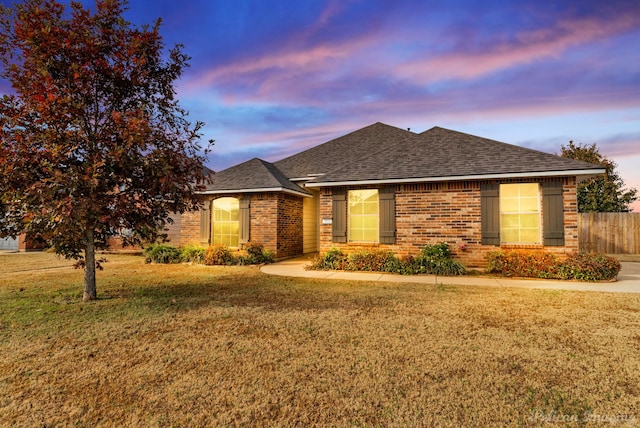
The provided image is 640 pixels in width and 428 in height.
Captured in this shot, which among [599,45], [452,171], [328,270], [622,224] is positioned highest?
[599,45]

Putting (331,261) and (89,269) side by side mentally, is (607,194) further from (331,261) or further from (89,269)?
(89,269)

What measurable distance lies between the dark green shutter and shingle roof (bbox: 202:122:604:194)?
0.84m

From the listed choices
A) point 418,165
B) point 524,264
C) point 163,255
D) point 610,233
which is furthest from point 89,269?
point 610,233

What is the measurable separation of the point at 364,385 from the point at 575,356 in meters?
2.44

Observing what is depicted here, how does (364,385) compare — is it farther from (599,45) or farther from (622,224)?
(622,224)

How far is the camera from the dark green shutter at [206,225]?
41.9 feet

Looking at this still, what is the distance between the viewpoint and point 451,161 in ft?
33.4

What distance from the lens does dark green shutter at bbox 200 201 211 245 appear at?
503 inches

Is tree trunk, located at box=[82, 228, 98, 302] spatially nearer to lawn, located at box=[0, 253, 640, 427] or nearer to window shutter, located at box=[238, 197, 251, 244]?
lawn, located at box=[0, 253, 640, 427]

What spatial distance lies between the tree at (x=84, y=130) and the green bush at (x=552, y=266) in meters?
8.04

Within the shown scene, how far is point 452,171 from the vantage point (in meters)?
9.56

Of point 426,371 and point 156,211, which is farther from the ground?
point 156,211

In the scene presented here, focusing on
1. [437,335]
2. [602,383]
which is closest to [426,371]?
[437,335]

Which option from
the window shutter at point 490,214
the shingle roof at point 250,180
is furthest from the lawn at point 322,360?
the shingle roof at point 250,180
